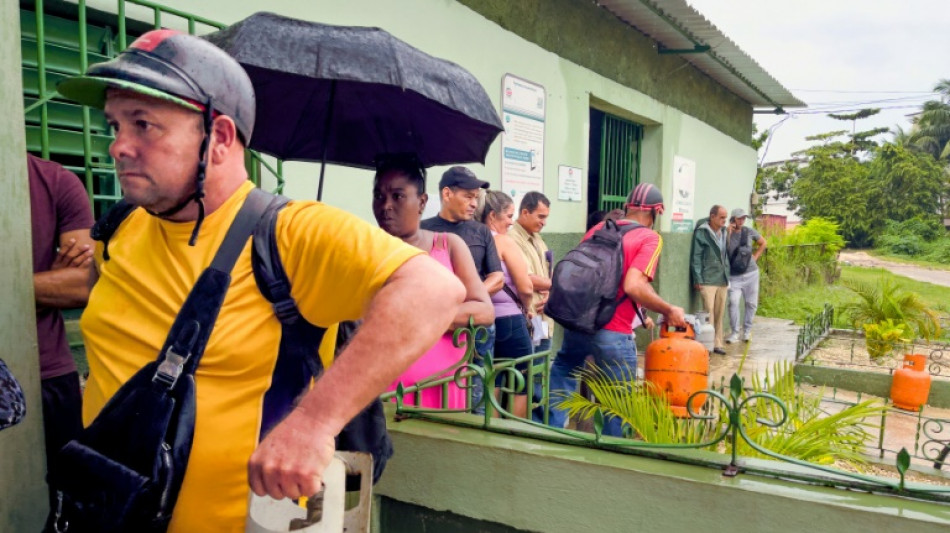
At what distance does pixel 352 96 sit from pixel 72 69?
130cm

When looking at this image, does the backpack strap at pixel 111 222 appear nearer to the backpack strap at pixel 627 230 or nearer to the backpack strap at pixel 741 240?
the backpack strap at pixel 627 230

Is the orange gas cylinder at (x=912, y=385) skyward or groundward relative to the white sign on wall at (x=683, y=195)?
groundward

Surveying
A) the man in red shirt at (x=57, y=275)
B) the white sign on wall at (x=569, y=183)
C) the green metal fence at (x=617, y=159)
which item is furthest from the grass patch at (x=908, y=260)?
the man in red shirt at (x=57, y=275)

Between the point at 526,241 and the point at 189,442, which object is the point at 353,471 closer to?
the point at 189,442

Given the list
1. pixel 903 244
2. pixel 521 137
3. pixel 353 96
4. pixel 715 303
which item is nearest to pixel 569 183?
pixel 521 137

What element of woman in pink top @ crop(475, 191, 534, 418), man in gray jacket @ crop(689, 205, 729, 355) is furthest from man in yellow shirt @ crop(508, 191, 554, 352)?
man in gray jacket @ crop(689, 205, 729, 355)

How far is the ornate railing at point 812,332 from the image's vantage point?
7973mm

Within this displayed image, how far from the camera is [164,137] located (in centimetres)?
129

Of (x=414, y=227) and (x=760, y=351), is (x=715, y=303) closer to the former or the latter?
(x=760, y=351)

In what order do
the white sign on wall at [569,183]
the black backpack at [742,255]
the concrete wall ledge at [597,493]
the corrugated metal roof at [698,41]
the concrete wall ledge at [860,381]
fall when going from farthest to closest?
the black backpack at [742,255]
the corrugated metal roof at [698,41]
the white sign on wall at [569,183]
the concrete wall ledge at [860,381]
the concrete wall ledge at [597,493]

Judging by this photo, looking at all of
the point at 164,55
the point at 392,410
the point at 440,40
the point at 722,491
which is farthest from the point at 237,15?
the point at 722,491

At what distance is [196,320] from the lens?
4.23 ft

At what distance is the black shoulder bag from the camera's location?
4.19 feet

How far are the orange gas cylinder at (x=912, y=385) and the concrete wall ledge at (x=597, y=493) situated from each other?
17.9ft
